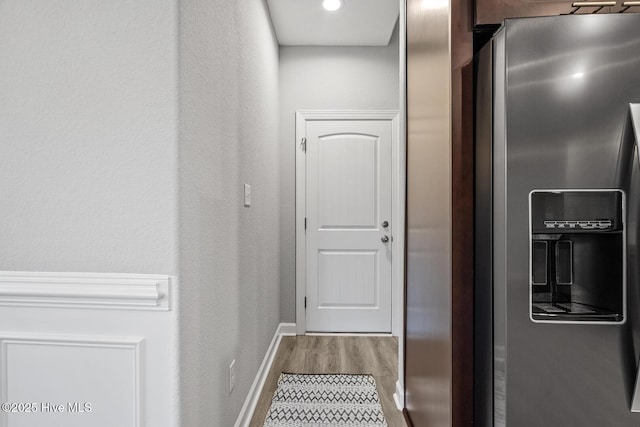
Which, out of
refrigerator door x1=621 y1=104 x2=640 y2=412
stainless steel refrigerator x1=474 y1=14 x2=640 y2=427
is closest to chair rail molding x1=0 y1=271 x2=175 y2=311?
stainless steel refrigerator x1=474 y1=14 x2=640 y2=427

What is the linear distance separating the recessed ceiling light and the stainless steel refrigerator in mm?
1798

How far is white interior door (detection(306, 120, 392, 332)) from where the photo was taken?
123 inches

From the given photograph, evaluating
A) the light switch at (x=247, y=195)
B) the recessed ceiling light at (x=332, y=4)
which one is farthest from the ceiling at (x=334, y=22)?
the light switch at (x=247, y=195)

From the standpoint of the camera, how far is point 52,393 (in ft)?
3.58

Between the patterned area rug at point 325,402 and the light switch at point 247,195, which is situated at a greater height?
the light switch at point 247,195

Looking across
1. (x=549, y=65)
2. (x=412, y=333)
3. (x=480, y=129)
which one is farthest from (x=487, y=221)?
(x=412, y=333)

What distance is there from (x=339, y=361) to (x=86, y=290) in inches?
77.3

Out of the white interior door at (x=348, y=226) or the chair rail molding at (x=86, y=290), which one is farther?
the white interior door at (x=348, y=226)

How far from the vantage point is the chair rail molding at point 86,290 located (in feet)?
3.42

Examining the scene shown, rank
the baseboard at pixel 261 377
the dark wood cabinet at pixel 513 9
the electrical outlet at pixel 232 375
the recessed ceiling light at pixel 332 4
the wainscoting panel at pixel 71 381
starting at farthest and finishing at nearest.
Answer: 1. the recessed ceiling light at pixel 332 4
2. the baseboard at pixel 261 377
3. the electrical outlet at pixel 232 375
4. the dark wood cabinet at pixel 513 9
5. the wainscoting panel at pixel 71 381

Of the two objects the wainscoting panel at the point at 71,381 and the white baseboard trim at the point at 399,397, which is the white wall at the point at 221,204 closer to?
the wainscoting panel at the point at 71,381

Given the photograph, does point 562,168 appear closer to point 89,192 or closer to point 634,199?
point 634,199

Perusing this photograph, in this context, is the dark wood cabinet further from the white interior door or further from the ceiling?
the white interior door

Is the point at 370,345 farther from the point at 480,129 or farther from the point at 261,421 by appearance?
the point at 480,129
